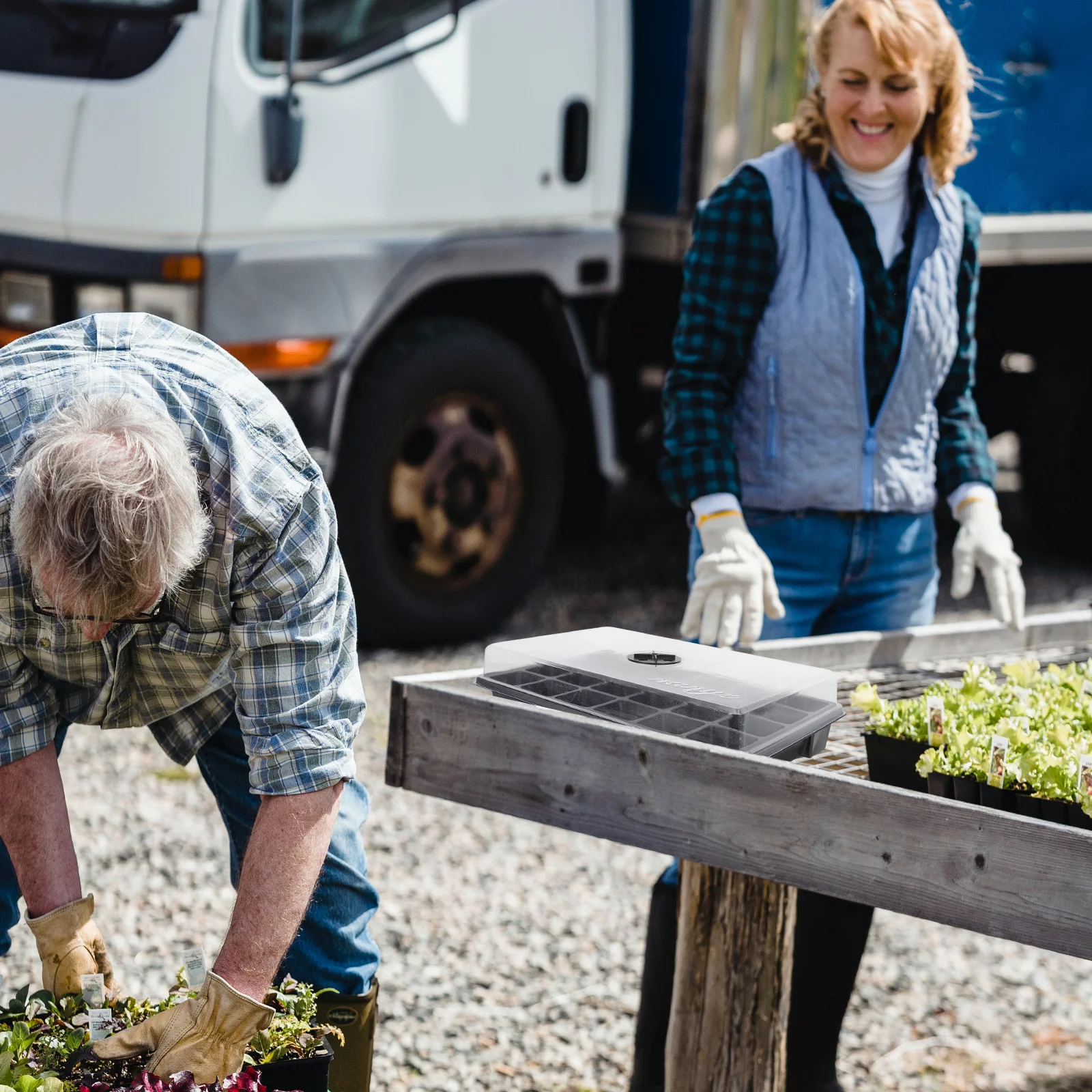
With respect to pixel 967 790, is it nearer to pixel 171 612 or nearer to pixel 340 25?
pixel 171 612

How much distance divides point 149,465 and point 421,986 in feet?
5.87

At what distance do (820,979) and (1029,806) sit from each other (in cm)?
83

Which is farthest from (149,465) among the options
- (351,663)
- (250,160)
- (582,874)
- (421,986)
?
(250,160)

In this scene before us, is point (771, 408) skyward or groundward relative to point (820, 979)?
skyward

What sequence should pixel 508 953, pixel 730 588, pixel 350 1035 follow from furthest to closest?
pixel 508 953 → pixel 730 588 → pixel 350 1035

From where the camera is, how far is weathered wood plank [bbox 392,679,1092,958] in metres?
1.70

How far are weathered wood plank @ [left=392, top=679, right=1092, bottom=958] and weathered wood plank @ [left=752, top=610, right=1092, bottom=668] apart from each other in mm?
508

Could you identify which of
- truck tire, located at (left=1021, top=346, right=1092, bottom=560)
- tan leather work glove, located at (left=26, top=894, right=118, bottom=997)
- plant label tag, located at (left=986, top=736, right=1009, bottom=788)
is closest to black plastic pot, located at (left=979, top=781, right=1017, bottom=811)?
plant label tag, located at (left=986, top=736, right=1009, bottom=788)

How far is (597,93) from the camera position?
16.1 feet

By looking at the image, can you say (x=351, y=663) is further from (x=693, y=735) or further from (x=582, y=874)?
(x=582, y=874)

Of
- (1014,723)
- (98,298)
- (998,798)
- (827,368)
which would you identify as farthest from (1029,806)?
(98,298)

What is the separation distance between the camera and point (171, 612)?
1.91 meters

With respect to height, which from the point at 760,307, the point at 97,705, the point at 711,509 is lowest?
the point at 97,705

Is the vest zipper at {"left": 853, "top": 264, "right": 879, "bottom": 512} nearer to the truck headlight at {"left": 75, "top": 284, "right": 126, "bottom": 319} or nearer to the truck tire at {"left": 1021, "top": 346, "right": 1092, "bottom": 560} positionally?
the truck headlight at {"left": 75, "top": 284, "right": 126, "bottom": 319}
